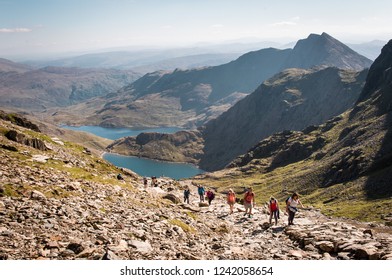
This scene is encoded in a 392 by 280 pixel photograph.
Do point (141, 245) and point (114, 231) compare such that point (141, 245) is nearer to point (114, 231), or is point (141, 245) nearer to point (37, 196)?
point (114, 231)

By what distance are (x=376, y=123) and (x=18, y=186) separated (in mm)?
199128

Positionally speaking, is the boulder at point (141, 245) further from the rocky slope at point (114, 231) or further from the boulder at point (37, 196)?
the boulder at point (37, 196)

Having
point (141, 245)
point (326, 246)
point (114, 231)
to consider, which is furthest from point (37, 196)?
point (326, 246)

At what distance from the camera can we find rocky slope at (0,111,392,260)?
1931 centimetres

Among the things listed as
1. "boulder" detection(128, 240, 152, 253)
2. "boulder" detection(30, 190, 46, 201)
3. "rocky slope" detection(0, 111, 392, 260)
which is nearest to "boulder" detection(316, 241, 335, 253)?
"rocky slope" detection(0, 111, 392, 260)

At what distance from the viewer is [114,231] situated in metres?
23.1

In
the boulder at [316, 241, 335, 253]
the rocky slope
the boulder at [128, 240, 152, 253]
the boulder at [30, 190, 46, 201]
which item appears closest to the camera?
the rocky slope

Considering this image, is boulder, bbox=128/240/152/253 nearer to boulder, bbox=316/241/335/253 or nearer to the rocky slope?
the rocky slope

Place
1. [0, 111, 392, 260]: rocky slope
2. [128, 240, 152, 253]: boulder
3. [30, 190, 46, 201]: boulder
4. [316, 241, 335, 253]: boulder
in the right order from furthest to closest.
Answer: [316, 241, 335, 253]: boulder < [30, 190, 46, 201]: boulder < [128, 240, 152, 253]: boulder < [0, 111, 392, 260]: rocky slope

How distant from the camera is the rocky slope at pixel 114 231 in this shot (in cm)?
1931

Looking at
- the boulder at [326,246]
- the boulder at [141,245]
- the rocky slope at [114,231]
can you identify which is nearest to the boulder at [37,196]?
the rocky slope at [114,231]
